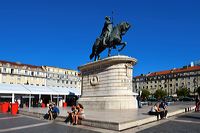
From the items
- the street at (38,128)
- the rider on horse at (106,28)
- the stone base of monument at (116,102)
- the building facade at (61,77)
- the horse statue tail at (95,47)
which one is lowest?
the street at (38,128)

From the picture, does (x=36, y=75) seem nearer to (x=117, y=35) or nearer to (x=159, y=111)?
(x=117, y=35)

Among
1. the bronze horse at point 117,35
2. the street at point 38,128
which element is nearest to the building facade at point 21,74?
the bronze horse at point 117,35

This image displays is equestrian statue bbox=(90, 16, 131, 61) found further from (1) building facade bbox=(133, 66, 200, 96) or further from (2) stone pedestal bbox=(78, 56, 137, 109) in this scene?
(1) building facade bbox=(133, 66, 200, 96)

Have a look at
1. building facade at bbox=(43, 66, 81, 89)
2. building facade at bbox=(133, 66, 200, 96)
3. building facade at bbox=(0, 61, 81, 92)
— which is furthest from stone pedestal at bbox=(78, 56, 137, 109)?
building facade at bbox=(133, 66, 200, 96)

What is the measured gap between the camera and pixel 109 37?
30.0 m

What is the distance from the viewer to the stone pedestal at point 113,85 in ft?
85.9

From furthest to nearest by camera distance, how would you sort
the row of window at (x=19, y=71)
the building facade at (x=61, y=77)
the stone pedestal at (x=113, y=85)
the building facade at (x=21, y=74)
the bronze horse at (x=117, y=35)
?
the building facade at (x=61, y=77) → the row of window at (x=19, y=71) → the building facade at (x=21, y=74) → the bronze horse at (x=117, y=35) → the stone pedestal at (x=113, y=85)

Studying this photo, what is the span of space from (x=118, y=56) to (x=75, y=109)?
12.0 metres

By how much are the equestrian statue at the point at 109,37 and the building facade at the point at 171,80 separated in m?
83.7

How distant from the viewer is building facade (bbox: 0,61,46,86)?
3029 inches

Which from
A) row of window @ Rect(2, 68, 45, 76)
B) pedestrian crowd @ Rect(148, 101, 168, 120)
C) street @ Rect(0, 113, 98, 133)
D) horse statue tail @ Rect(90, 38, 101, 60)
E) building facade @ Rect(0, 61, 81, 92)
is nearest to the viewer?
street @ Rect(0, 113, 98, 133)

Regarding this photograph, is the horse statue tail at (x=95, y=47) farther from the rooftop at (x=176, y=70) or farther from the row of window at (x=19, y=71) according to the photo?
the rooftop at (x=176, y=70)

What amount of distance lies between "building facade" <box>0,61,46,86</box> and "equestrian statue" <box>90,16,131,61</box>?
52422 millimetres

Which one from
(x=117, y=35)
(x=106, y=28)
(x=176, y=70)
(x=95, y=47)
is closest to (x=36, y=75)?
(x=95, y=47)
